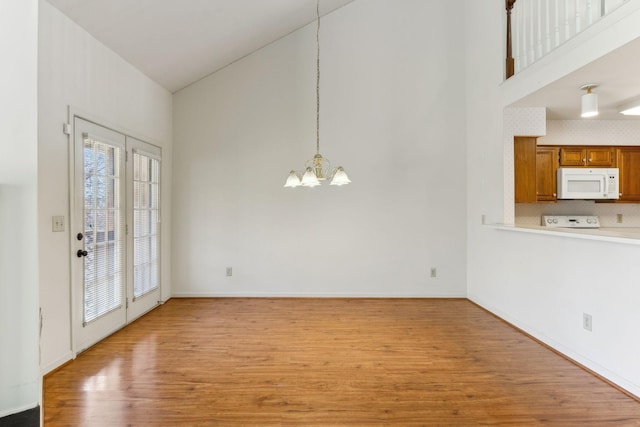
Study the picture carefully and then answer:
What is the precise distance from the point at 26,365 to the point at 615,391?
338cm

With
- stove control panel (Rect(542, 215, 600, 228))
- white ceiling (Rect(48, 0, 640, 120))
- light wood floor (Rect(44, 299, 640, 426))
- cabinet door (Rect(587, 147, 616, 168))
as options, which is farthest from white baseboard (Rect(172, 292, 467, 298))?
white ceiling (Rect(48, 0, 640, 120))

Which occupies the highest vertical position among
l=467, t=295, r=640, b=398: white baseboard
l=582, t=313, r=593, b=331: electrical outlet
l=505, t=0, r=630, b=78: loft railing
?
l=505, t=0, r=630, b=78: loft railing

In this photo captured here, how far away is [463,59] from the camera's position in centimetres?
474

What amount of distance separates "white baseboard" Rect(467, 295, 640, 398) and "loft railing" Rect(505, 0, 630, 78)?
270 centimetres

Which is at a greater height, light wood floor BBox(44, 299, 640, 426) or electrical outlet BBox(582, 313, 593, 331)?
electrical outlet BBox(582, 313, 593, 331)

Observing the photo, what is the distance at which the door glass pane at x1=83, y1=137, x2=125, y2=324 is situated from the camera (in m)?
3.01

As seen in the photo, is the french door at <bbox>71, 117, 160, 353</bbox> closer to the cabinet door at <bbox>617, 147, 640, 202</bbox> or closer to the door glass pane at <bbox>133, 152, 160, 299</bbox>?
the door glass pane at <bbox>133, 152, 160, 299</bbox>

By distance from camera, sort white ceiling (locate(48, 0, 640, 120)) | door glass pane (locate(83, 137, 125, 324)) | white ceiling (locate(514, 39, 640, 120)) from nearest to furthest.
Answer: white ceiling (locate(514, 39, 640, 120)) → white ceiling (locate(48, 0, 640, 120)) → door glass pane (locate(83, 137, 125, 324))

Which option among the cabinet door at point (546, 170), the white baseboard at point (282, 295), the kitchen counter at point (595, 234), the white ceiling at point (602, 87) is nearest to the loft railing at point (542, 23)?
the white ceiling at point (602, 87)

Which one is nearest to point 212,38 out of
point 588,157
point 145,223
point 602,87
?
point 145,223

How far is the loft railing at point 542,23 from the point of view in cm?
266

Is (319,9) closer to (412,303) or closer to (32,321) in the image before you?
(412,303)

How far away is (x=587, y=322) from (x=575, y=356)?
0.34 m

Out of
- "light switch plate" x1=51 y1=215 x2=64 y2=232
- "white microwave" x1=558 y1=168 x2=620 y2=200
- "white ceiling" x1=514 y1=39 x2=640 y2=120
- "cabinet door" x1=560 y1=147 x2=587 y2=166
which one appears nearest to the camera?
"white ceiling" x1=514 y1=39 x2=640 y2=120
